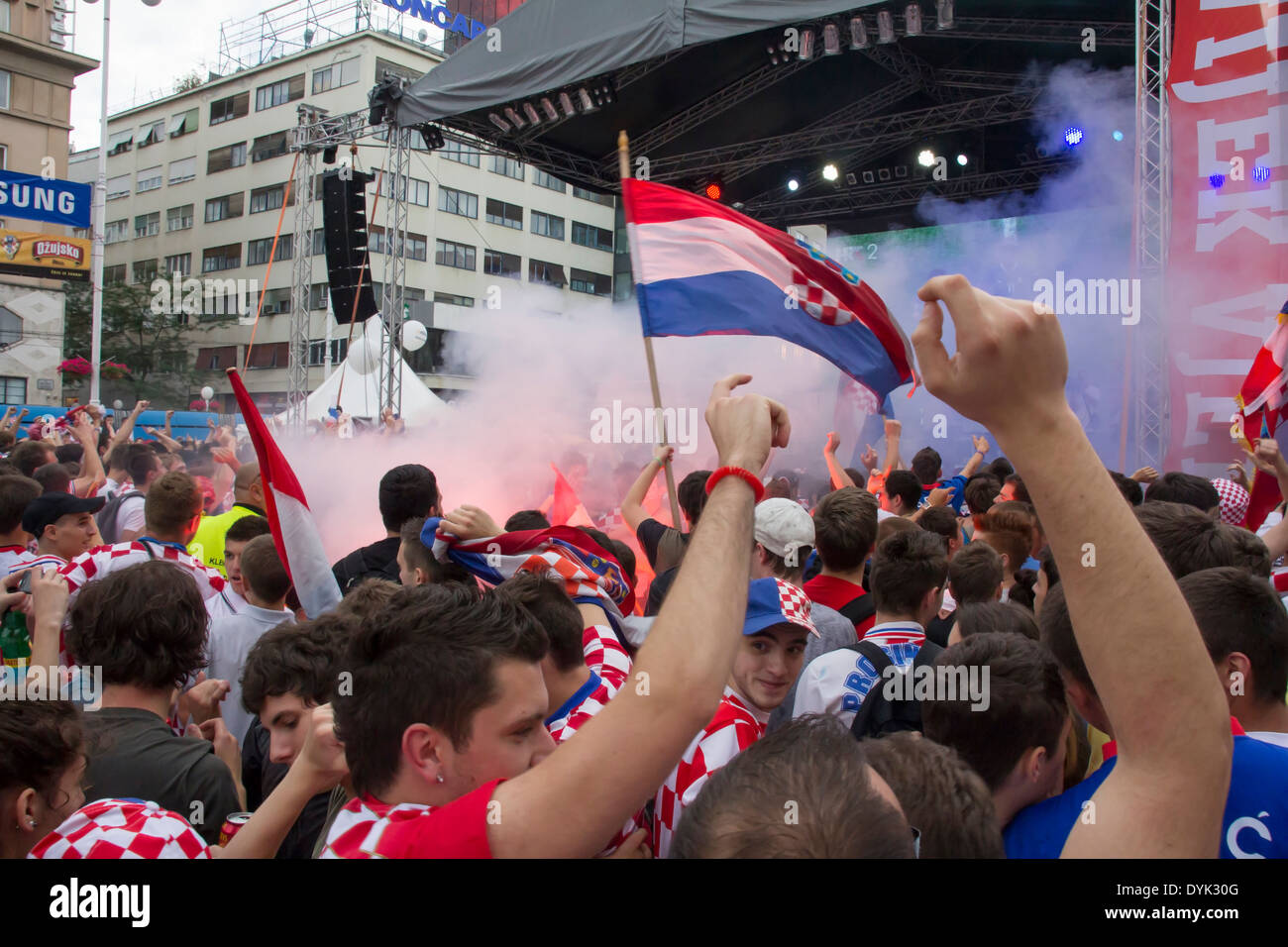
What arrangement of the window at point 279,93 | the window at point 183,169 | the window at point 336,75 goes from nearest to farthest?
1. the window at point 336,75
2. the window at point 279,93
3. the window at point 183,169

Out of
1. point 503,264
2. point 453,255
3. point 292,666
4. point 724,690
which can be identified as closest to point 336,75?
point 453,255

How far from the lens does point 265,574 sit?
137 inches

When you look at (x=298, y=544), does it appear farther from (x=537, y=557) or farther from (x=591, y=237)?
(x=591, y=237)

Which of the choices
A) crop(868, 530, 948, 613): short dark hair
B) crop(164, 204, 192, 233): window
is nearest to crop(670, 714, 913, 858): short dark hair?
crop(868, 530, 948, 613): short dark hair

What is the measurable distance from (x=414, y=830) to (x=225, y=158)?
161 feet

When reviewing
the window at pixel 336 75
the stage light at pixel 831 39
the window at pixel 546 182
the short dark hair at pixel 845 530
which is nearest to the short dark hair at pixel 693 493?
the short dark hair at pixel 845 530

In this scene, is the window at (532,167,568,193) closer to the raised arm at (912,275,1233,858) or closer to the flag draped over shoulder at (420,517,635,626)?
the flag draped over shoulder at (420,517,635,626)

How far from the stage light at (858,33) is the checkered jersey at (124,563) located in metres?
8.58

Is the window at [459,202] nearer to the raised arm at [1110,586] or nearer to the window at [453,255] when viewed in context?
the window at [453,255]

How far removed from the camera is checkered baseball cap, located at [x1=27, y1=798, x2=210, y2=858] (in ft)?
5.11

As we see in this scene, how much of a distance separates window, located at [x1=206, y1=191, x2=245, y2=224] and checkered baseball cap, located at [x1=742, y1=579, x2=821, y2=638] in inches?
1822

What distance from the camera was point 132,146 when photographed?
47656 millimetres

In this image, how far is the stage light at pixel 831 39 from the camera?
389 inches
